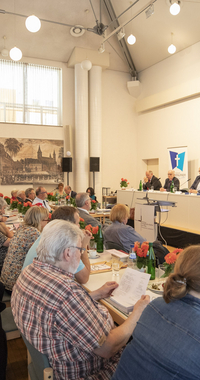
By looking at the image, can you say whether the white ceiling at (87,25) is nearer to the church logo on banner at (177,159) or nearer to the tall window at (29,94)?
the tall window at (29,94)

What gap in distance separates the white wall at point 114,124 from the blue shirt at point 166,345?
10.4m

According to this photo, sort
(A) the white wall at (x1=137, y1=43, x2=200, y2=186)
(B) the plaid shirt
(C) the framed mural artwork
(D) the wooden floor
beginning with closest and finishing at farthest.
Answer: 1. (B) the plaid shirt
2. (D) the wooden floor
3. (A) the white wall at (x1=137, y1=43, x2=200, y2=186)
4. (C) the framed mural artwork

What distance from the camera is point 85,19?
10156 millimetres

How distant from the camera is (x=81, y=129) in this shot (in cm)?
1120

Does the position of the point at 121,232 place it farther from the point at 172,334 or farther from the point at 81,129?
the point at 81,129

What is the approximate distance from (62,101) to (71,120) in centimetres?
76

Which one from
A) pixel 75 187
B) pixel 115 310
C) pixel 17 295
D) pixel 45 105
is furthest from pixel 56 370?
pixel 45 105

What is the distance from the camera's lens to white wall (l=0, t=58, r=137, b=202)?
457 inches

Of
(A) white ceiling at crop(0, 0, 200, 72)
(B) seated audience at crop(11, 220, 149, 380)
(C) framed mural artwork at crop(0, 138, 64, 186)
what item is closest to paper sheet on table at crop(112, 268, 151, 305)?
(B) seated audience at crop(11, 220, 149, 380)

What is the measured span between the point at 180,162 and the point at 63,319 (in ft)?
29.7

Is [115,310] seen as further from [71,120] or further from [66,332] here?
[71,120]

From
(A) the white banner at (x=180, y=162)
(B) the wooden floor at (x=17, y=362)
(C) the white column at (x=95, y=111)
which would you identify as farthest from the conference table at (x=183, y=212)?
(C) the white column at (x=95, y=111)

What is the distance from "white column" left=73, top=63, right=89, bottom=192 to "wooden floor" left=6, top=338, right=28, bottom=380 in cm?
841

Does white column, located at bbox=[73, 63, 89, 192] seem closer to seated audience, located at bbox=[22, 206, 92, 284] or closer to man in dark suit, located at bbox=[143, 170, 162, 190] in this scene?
man in dark suit, located at bbox=[143, 170, 162, 190]
